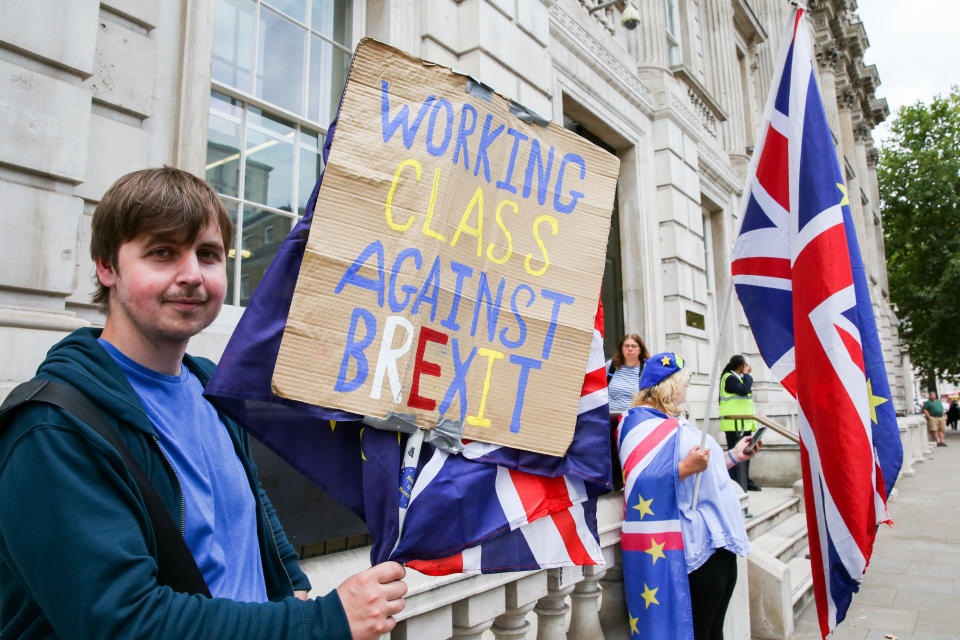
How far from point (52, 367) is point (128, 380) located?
142mm

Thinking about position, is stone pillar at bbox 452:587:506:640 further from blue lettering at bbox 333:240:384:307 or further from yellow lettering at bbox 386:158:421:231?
yellow lettering at bbox 386:158:421:231

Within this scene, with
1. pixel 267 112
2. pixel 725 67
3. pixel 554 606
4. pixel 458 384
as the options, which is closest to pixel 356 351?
pixel 458 384

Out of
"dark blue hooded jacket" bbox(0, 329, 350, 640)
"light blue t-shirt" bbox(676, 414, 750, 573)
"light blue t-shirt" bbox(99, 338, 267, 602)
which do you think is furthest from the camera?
"light blue t-shirt" bbox(676, 414, 750, 573)

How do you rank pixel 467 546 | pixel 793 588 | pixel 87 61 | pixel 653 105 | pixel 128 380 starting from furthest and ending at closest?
pixel 653 105
pixel 793 588
pixel 87 61
pixel 467 546
pixel 128 380

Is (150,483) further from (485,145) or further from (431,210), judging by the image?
(485,145)

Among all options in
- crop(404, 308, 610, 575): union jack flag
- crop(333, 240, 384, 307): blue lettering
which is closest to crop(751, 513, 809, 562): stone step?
crop(404, 308, 610, 575): union jack flag

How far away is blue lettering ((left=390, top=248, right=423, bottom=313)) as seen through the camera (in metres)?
1.56

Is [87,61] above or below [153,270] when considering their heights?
above

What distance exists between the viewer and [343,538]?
3.21m

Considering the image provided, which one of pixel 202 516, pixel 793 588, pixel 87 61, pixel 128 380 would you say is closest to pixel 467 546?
pixel 202 516

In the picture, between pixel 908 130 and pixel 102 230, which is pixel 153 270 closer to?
pixel 102 230

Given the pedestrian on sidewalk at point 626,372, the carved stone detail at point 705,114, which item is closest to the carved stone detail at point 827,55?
the carved stone detail at point 705,114

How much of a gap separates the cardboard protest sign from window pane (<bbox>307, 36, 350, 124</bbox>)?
12.1 feet

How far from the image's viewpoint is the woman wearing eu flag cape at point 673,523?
10.0 ft
